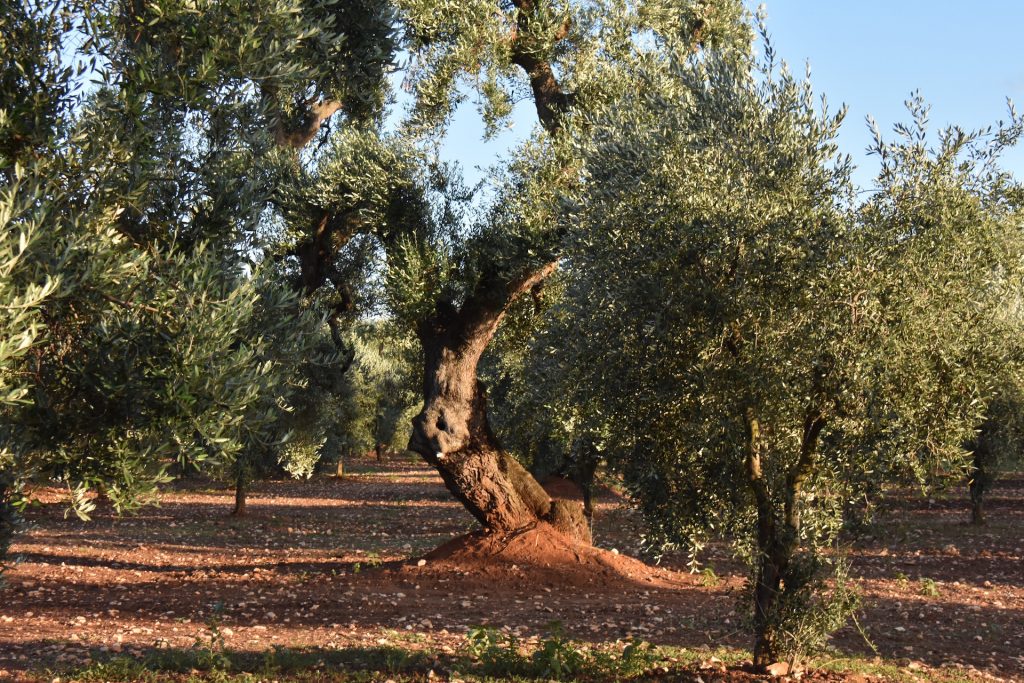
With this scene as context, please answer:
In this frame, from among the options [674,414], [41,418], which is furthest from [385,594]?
[41,418]

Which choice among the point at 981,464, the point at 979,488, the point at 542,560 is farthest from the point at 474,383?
the point at 979,488

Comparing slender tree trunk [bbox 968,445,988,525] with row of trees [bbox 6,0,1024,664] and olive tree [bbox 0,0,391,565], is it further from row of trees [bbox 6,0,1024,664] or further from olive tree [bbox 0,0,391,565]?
olive tree [bbox 0,0,391,565]

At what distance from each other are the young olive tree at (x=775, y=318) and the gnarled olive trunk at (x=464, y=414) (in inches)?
288

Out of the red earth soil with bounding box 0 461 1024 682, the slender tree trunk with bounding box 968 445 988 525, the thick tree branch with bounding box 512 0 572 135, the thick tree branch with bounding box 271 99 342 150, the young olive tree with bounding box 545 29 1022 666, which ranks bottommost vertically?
the red earth soil with bounding box 0 461 1024 682

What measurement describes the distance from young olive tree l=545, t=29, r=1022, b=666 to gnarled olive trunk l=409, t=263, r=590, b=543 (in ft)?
24.0

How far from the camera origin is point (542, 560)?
61.1 ft

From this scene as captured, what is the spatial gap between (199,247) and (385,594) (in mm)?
10733

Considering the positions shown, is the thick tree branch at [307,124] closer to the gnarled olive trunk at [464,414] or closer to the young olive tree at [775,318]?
the gnarled olive trunk at [464,414]

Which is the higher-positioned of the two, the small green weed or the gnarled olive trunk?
the gnarled olive trunk

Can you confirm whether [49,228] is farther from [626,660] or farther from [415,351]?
[415,351]

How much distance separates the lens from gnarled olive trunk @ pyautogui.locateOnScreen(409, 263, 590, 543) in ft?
59.5

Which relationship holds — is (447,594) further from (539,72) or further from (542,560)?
(539,72)

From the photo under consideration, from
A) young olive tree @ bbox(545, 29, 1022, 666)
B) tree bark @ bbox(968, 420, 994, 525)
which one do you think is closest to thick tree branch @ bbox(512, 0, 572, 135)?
young olive tree @ bbox(545, 29, 1022, 666)

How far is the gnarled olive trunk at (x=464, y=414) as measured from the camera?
18.1 m
